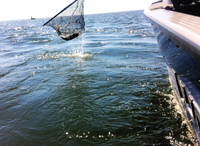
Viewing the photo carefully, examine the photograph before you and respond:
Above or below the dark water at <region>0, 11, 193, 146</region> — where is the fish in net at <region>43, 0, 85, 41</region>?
above

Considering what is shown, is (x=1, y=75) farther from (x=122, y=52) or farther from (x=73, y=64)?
(x=122, y=52)

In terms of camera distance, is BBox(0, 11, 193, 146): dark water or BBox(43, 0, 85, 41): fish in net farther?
BBox(43, 0, 85, 41): fish in net

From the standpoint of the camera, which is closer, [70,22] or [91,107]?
[91,107]

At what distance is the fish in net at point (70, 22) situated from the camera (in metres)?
8.38

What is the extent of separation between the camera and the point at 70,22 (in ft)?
30.7

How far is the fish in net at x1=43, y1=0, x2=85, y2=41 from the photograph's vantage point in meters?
8.38

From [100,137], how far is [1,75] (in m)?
8.54

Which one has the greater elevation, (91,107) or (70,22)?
(70,22)

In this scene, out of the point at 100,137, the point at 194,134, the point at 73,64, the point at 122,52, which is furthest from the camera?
the point at 122,52

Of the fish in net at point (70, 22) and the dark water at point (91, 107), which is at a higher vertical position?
the fish in net at point (70, 22)

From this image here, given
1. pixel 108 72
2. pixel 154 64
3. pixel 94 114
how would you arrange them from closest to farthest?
1. pixel 94 114
2. pixel 108 72
3. pixel 154 64

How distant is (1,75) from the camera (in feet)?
30.7

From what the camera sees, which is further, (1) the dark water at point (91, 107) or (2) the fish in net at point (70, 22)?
(2) the fish in net at point (70, 22)

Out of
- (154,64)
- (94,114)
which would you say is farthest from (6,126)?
(154,64)
